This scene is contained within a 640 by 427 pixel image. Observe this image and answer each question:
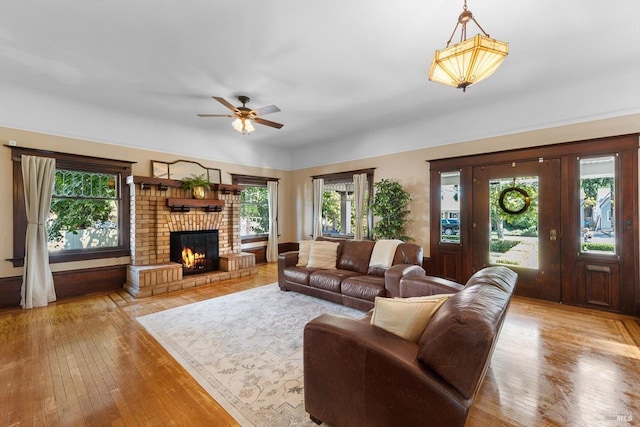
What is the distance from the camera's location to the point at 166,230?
5.20 metres

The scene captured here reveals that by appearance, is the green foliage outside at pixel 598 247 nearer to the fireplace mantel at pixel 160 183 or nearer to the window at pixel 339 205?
the window at pixel 339 205

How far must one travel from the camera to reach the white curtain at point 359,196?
6.25 m

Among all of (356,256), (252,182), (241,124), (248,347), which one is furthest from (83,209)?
(356,256)

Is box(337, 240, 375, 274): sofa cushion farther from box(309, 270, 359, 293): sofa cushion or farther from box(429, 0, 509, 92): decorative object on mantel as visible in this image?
box(429, 0, 509, 92): decorative object on mantel

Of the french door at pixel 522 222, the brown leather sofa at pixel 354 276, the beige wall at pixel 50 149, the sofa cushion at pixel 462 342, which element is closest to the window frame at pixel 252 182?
the beige wall at pixel 50 149

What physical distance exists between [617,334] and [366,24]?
429cm

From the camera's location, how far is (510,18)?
2.56 meters

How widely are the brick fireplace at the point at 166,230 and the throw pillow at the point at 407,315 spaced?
4.27 m

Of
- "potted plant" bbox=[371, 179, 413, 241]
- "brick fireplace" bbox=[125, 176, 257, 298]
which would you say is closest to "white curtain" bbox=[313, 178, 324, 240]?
"potted plant" bbox=[371, 179, 413, 241]

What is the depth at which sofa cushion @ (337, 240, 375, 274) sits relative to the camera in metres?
4.27

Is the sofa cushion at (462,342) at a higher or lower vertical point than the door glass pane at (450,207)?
lower

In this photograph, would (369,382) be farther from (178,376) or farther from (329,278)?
(329,278)

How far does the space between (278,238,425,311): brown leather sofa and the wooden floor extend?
128cm

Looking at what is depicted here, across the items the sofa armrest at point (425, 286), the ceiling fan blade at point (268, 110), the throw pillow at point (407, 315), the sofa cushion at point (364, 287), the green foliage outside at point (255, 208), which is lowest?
the sofa cushion at point (364, 287)
